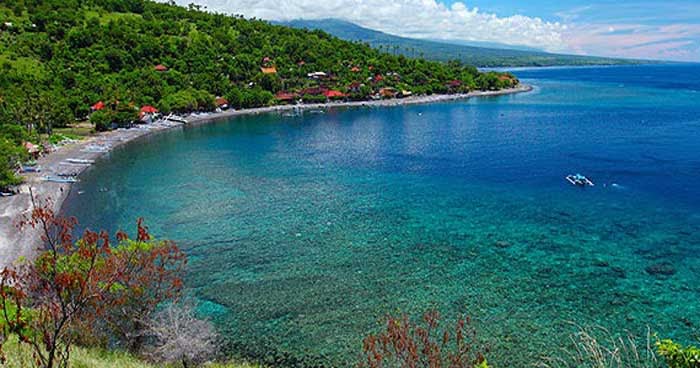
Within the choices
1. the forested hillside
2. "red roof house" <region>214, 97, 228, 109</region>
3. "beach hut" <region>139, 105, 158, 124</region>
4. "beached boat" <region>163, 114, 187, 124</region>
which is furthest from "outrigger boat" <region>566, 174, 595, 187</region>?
"red roof house" <region>214, 97, 228, 109</region>

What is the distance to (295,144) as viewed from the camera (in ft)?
225

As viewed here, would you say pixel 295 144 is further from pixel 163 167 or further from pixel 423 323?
pixel 423 323

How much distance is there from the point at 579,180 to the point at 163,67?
299 ft

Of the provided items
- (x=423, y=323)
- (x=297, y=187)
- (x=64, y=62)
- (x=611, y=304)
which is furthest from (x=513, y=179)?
(x=64, y=62)

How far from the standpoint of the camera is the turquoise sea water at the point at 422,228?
76.0 feet

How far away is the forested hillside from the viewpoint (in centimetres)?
7569

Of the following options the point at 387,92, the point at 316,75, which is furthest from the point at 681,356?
the point at 316,75

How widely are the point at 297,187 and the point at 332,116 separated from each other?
2087 inches

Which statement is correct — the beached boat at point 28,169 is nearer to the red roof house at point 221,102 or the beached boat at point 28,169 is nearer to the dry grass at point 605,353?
the dry grass at point 605,353

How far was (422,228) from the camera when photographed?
34594 mm

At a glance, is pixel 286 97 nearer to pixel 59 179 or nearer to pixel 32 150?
pixel 32 150

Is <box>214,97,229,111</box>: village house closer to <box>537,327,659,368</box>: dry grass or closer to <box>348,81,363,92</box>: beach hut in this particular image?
<box>348,81,363,92</box>: beach hut

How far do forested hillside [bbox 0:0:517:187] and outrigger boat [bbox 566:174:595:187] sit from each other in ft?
169

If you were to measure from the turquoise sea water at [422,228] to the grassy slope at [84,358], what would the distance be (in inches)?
258
